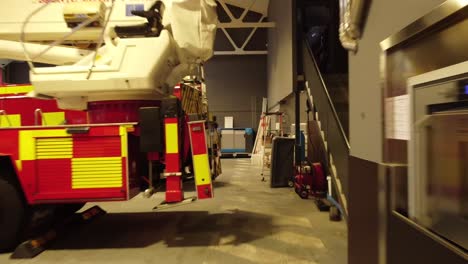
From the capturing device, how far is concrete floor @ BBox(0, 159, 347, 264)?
3092 millimetres

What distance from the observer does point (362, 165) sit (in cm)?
187

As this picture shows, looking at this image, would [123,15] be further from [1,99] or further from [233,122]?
[233,122]

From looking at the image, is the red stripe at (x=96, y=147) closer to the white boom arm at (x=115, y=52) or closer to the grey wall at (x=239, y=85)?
the white boom arm at (x=115, y=52)

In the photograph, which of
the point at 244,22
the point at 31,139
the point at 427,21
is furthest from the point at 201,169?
the point at 244,22

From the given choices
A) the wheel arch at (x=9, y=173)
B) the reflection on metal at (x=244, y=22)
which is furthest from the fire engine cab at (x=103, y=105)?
the reflection on metal at (x=244, y=22)

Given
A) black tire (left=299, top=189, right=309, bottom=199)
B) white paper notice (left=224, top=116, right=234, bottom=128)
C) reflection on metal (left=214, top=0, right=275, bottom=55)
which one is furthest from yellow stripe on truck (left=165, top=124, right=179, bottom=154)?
white paper notice (left=224, top=116, right=234, bottom=128)

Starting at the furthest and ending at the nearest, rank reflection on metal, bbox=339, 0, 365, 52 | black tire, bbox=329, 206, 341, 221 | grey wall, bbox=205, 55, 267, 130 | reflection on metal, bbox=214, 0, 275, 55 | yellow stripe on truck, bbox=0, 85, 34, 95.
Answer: grey wall, bbox=205, 55, 267, 130, reflection on metal, bbox=214, 0, 275, 55, yellow stripe on truck, bbox=0, 85, 34, 95, black tire, bbox=329, 206, 341, 221, reflection on metal, bbox=339, 0, 365, 52

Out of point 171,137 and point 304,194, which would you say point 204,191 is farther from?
point 304,194

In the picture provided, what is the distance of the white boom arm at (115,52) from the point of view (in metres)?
3.17

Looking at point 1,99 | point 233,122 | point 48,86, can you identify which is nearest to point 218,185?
point 1,99

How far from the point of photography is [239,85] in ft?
51.9

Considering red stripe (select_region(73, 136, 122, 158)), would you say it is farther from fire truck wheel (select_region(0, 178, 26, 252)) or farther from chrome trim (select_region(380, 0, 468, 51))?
chrome trim (select_region(380, 0, 468, 51))

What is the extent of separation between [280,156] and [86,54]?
3.90 m

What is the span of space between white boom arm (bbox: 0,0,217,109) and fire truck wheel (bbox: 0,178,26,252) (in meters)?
0.89
